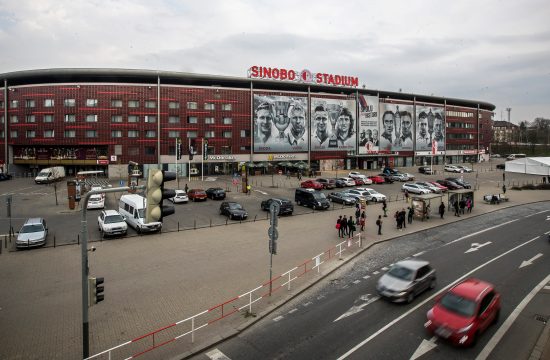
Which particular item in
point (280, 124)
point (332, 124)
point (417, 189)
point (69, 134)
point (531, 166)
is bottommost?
point (417, 189)

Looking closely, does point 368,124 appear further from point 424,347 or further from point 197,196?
point 424,347

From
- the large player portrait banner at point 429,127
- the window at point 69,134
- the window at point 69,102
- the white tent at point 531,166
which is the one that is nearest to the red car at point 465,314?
the window at point 69,134

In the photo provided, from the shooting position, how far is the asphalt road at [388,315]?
1162 cm

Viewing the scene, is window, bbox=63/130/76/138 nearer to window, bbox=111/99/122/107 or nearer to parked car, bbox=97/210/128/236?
window, bbox=111/99/122/107

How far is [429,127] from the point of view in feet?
304

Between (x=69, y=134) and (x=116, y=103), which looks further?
(x=69, y=134)

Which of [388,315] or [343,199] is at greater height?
[343,199]

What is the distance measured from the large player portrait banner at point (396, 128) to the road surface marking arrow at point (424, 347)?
75021mm

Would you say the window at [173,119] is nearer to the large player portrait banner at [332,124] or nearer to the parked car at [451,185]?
the large player portrait banner at [332,124]

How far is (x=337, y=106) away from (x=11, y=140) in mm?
61071

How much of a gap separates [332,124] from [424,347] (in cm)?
6864

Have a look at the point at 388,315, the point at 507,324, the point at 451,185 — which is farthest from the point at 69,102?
the point at 507,324

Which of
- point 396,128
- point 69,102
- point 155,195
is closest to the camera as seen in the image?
point 155,195

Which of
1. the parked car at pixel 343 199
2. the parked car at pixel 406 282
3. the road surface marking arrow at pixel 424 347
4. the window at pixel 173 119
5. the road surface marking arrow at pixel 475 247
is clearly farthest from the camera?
the window at pixel 173 119
